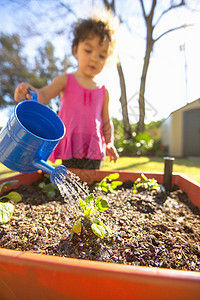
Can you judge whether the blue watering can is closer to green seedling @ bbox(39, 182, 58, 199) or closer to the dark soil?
the dark soil

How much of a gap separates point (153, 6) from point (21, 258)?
87cm

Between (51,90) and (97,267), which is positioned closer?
(97,267)

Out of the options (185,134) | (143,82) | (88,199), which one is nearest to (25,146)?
(88,199)

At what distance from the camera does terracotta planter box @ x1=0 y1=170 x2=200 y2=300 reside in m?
0.31

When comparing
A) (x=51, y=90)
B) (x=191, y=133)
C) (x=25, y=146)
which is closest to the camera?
(x=25, y=146)

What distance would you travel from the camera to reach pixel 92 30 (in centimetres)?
101

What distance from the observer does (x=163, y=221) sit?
710mm

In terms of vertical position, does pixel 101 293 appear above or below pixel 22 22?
below

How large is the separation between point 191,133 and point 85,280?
4.68m

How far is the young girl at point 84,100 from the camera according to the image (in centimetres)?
103

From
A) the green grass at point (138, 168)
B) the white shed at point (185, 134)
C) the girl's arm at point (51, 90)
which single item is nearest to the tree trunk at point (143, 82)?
the girl's arm at point (51, 90)

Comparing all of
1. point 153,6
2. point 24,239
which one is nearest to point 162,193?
point 24,239

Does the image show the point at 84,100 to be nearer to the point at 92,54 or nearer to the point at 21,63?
the point at 92,54

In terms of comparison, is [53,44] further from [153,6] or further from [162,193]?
[162,193]
